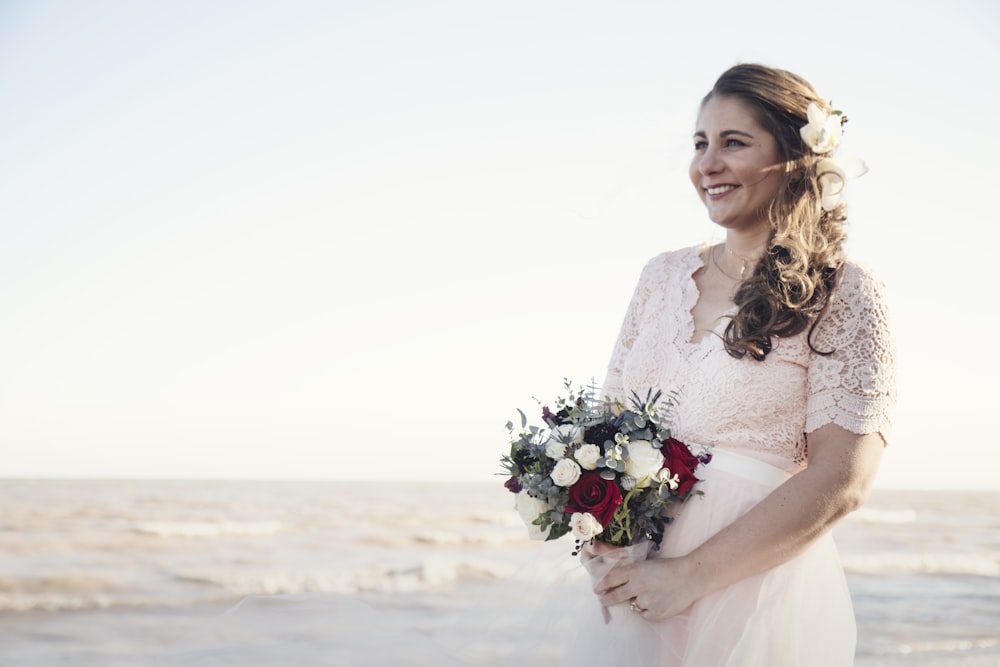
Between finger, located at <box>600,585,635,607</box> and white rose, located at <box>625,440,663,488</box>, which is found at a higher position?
white rose, located at <box>625,440,663,488</box>

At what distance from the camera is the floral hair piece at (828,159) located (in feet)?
9.09

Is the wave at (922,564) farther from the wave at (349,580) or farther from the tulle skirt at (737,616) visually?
the tulle skirt at (737,616)

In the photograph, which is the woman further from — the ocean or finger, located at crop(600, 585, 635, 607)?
the ocean

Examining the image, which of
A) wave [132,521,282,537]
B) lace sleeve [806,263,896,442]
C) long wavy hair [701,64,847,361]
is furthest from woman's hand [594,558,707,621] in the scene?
wave [132,521,282,537]

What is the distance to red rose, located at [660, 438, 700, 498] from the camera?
2.49 m

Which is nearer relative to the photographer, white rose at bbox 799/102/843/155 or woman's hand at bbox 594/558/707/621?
woman's hand at bbox 594/558/707/621

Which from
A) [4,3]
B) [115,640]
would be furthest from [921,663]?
[4,3]

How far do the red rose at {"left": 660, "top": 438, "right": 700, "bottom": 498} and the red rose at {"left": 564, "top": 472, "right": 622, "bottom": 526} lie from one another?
0.58 feet

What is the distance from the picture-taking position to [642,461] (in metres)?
2.39

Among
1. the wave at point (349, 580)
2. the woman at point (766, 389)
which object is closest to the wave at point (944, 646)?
the wave at point (349, 580)

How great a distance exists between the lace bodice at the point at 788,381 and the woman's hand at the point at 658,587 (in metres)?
0.42

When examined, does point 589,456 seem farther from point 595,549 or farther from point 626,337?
point 626,337

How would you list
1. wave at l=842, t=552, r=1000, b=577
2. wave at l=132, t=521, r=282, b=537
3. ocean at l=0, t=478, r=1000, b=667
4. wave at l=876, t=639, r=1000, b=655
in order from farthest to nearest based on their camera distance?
wave at l=132, t=521, r=282, b=537 → wave at l=842, t=552, r=1000, b=577 → wave at l=876, t=639, r=1000, b=655 → ocean at l=0, t=478, r=1000, b=667

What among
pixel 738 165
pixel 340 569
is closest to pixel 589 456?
pixel 738 165
